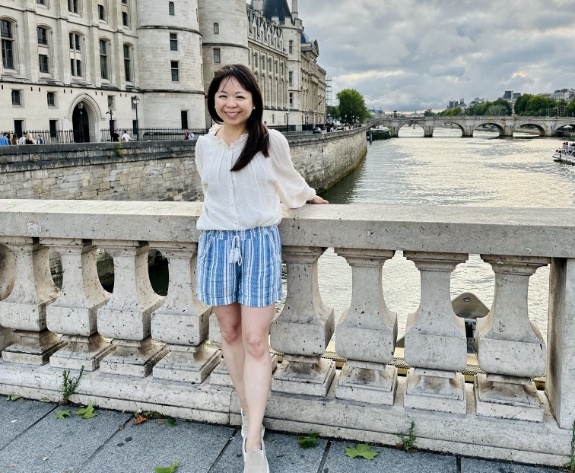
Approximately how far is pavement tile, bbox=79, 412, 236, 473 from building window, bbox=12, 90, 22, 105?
94.8 feet

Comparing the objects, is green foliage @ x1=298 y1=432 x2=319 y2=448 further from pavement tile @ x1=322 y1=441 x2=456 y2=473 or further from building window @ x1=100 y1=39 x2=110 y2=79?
building window @ x1=100 y1=39 x2=110 y2=79

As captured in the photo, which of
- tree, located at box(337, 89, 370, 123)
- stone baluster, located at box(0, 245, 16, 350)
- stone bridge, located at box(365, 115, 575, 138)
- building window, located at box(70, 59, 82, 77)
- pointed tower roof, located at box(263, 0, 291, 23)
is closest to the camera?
stone baluster, located at box(0, 245, 16, 350)

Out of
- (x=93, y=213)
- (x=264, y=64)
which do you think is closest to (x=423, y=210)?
(x=93, y=213)

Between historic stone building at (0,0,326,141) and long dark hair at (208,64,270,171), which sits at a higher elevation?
historic stone building at (0,0,326,141)

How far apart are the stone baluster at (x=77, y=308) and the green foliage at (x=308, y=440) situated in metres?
1.16

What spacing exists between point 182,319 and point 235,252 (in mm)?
692

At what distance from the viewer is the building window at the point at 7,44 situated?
2734 cm

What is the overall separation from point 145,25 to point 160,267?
2414cm

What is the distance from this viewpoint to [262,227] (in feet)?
7.95

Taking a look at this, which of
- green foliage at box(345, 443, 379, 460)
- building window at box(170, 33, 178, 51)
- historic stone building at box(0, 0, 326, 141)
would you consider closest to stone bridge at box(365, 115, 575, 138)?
historic stone building at box(0, 0, 326, 141)

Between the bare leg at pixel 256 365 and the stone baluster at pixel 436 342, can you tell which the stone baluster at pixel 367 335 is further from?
the bare leg at pixel 256 365

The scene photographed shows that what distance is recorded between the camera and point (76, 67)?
3225 cm

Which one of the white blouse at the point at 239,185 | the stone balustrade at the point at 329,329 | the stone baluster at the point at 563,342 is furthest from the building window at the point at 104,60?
the stone baluster at the point at 563,342

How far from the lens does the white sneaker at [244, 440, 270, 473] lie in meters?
2.35
